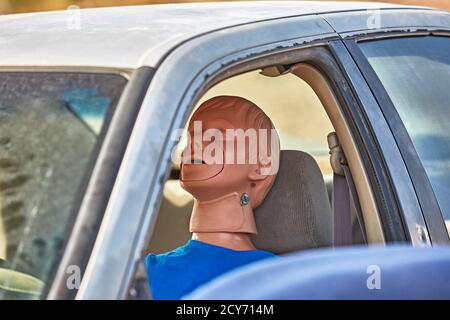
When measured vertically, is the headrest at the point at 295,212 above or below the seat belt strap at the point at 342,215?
above

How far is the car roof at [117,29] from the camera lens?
2213 millimetres

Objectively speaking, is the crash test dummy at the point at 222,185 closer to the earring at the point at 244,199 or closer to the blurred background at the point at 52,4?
the earring at the point at 244,199

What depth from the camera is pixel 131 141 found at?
6.42 ft

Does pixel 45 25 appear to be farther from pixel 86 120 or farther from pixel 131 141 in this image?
pixel 131 141

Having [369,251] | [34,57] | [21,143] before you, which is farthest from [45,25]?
[369,251]

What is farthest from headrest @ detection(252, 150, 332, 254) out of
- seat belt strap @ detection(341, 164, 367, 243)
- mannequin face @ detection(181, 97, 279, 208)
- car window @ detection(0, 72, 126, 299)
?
car window @ detection(0, 72, 126, 299)

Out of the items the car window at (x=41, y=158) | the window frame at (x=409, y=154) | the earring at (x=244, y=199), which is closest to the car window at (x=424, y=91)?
the window frame at (x=409, y=154)

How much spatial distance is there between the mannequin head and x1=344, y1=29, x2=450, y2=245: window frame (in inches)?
12.8

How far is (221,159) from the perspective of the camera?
2727 mm

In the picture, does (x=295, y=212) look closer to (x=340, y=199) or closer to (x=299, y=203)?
(x=299, y=203)

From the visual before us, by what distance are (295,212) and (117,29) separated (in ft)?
2.75

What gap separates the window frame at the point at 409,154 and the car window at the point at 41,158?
0.81 metres

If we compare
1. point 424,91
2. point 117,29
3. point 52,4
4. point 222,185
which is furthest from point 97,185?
point 52,4

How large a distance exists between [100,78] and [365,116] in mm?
760
